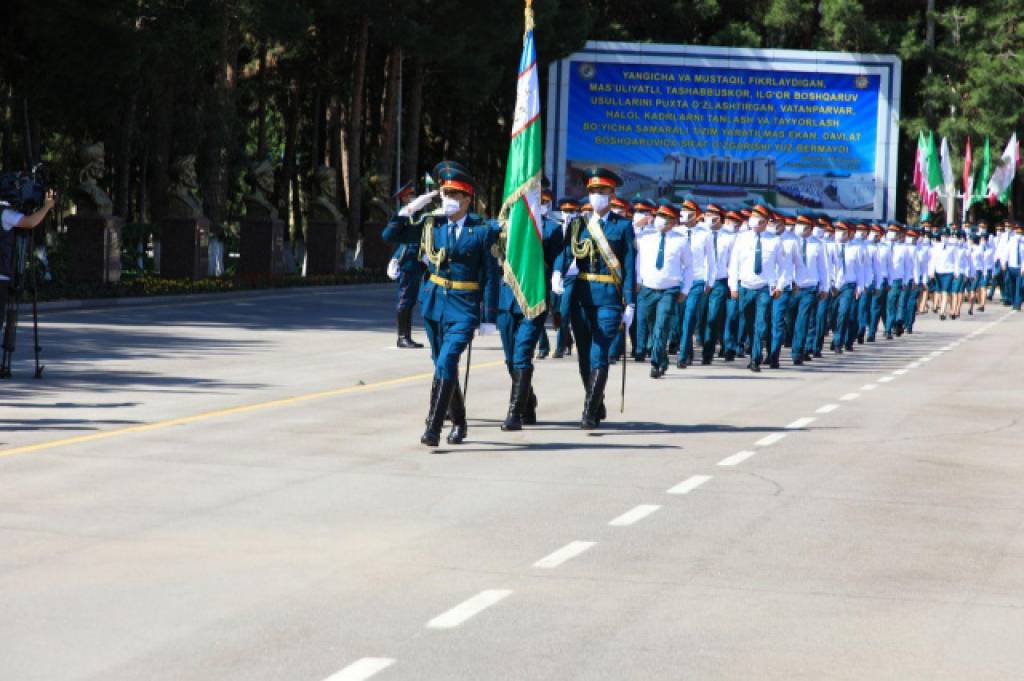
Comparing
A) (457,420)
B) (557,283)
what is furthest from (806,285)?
(457,420)

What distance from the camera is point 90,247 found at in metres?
36.2

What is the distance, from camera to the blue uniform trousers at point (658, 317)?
2173 cm

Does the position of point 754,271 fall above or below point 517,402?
above

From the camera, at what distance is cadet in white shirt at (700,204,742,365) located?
2439 centimetres

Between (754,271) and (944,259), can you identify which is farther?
(944,259)

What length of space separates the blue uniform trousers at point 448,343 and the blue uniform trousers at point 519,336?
4.33ft

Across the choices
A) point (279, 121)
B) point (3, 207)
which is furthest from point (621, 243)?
point (279, 121)

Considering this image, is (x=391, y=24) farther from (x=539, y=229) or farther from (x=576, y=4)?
→ (x=539, y=229)

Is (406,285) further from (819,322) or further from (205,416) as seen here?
(205,416)

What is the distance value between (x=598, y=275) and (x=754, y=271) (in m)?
8.63

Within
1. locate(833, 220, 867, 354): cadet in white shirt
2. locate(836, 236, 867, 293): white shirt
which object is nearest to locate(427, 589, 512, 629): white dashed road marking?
locate(833, 220, 867, 354): cadet in white shirt

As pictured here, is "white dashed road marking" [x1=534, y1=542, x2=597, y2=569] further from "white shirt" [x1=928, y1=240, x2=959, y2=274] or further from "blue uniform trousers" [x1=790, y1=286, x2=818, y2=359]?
"white shirt" [x1=928, y1=240, x2=959, y2=274]

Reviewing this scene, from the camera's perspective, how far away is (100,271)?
36281mm

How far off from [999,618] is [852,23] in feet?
210
